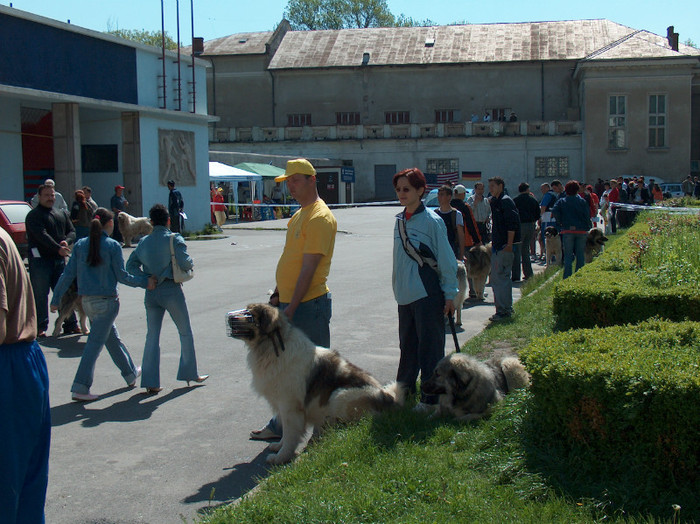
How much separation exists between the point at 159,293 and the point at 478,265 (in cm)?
644

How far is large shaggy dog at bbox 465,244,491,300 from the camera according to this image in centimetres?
1266

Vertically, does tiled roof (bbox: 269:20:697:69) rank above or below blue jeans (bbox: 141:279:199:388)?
above

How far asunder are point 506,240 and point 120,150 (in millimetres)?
19411

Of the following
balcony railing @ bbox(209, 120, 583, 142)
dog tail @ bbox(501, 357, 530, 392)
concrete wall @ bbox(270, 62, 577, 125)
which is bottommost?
dog tail @ bbox(501, 357, 530, 392)

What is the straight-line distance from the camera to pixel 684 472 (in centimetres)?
433

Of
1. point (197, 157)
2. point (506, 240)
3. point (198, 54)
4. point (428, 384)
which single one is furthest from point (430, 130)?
point (428, 384)

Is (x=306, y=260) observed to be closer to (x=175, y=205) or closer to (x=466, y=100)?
(x=175, y=205)

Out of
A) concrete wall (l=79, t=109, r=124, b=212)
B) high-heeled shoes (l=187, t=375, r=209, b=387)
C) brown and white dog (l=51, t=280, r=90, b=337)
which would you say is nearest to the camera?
high-heeled shoes (l=187, t=375, r=209, b=387)

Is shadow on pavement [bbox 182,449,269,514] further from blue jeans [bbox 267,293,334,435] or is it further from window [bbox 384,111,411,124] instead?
window [bbox 384,111,411,124]

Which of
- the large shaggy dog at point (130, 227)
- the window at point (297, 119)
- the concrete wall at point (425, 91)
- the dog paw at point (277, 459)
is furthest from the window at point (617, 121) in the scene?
the dog paw at point (277, 459)

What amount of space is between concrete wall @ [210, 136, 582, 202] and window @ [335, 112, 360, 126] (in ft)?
18.8

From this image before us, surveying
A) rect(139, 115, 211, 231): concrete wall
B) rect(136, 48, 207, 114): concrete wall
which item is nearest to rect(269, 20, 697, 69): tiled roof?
rect(136, 48, 207, 114): concrete wall

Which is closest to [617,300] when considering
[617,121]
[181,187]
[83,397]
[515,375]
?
[515,375]

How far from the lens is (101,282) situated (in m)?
7.94
